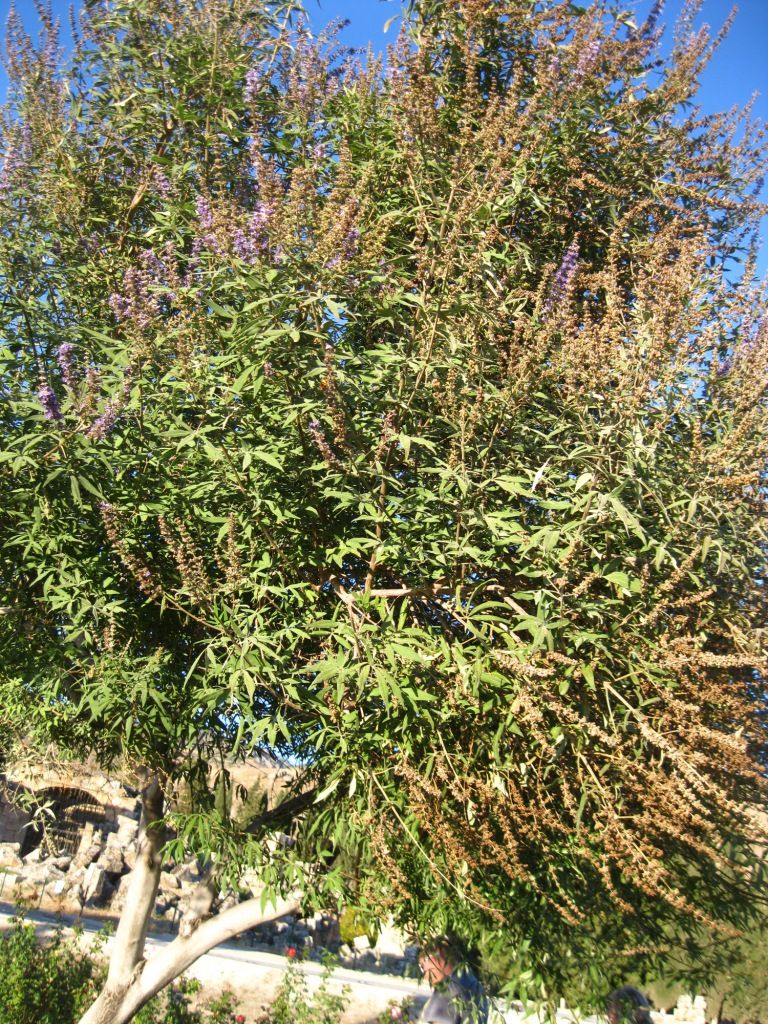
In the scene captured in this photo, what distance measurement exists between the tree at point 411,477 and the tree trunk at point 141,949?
32 mm

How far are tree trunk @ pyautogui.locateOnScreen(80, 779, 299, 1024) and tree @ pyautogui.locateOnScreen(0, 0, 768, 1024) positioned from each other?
1.3 inches

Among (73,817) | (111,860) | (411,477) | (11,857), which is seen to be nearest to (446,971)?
(411,477)

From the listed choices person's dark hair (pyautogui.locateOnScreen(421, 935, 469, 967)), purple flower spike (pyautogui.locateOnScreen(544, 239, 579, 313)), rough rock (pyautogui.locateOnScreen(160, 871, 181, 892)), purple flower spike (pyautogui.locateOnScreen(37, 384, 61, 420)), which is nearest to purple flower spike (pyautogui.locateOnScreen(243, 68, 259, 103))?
purple flower spike (pyautogui.locateOnScreen(544, 239, 579, 313))

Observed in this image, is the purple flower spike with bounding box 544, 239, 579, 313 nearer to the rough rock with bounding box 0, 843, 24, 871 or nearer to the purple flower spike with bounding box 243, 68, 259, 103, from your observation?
the purple flower spike with bounding box 243, 68, 259, 103

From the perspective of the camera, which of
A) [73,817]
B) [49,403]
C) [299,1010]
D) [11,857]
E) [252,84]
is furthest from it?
[73,817]

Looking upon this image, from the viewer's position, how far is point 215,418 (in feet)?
13.8

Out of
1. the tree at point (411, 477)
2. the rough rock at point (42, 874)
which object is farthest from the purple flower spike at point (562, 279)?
the rough rock at point (42, 874)

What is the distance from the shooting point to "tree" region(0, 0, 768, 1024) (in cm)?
379

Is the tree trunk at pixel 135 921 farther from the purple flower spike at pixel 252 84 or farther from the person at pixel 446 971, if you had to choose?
the purple flower spike at pixel 252 84

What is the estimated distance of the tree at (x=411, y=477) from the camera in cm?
379

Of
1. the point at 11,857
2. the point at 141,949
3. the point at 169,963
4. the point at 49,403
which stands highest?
the point at 49,403

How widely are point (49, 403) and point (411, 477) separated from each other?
192cm

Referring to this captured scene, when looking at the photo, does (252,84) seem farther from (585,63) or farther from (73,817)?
(73,817)

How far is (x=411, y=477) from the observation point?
179 inches
